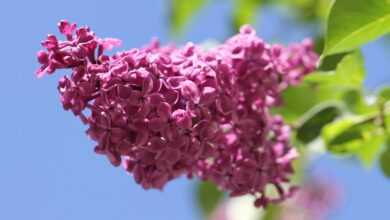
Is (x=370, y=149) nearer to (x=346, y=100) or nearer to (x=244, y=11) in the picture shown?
(x=346, y=100)

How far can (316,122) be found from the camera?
239cm

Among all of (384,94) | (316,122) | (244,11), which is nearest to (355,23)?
(384,94)

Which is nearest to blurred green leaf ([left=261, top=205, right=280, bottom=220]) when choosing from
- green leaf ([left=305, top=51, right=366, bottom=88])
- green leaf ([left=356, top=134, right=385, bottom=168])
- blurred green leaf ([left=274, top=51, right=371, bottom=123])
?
blurred green leaf ([left=274, top=51, right=371, bottom=123])

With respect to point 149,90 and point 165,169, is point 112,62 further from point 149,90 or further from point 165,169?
point 165,169

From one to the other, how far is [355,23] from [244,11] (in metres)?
1.83

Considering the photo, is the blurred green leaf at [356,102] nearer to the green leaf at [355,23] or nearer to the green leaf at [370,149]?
the green leaf at [370,149]

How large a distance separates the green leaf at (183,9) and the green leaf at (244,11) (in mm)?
168

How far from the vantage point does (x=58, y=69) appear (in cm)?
183

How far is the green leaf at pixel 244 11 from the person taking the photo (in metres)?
3.61

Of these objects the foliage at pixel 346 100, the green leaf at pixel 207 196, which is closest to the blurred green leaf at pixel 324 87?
the foliage at pixel 346 100

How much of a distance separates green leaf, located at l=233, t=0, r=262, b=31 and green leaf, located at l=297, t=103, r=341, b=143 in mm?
1227

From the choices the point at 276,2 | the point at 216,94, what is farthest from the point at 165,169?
the point at 276,2

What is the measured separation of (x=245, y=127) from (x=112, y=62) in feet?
1.32

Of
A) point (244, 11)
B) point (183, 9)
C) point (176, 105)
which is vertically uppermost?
point (183, 9)
